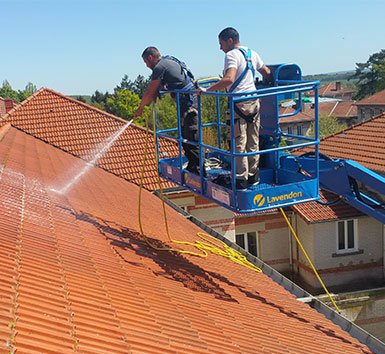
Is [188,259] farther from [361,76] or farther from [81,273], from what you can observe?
[361,76]

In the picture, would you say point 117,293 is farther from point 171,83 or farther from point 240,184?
point 171,83

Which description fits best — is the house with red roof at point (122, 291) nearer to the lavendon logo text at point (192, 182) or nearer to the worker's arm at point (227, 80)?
the lavendon logo text at point (192, 182)

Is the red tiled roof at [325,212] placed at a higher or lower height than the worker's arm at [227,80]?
lower

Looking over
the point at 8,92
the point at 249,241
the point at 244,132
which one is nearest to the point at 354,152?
the point at 249,241

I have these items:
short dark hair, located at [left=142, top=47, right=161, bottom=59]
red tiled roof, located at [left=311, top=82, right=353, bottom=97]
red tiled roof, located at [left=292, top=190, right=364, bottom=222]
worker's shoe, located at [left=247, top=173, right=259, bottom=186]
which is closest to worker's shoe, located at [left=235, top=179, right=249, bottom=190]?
worker's shoe, located at [left=247, top=173, right=259, bottom=186]

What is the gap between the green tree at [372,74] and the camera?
68438 mm

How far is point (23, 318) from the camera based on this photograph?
2924 millimetres

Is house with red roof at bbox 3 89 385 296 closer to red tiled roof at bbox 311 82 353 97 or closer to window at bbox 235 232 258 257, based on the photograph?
window at bbox 235 232 258 257

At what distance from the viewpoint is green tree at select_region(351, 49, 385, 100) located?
225ft

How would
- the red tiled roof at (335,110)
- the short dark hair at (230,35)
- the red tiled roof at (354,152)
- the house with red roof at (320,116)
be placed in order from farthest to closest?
the red tiled roof at (335,110) < the house with red roof at (320,116) < the red tiled roof at (354,152) < the short dark hair at (230,35)

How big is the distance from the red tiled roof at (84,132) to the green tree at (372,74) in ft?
196

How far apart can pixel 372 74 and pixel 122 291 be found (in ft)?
238

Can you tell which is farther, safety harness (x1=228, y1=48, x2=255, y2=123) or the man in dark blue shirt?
the man in dark blue shirt

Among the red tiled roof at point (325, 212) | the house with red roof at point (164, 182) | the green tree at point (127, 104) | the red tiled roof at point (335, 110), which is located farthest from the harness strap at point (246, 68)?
the green tree at point (127, 104)
